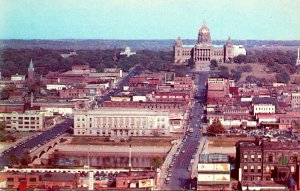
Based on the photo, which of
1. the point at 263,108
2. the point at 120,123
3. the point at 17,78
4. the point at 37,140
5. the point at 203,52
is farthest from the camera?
the point at 203,52

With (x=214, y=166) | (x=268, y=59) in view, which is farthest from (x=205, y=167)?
(x=268, y=59)

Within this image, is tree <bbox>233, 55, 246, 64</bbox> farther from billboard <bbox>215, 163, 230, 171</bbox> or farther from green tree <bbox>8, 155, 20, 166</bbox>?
billboard <bbox>215, 163, 230, 171</bbox>

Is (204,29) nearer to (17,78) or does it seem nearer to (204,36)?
(204,36)

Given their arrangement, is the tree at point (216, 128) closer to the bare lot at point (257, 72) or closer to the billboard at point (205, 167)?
the billboard at point (205, 167)

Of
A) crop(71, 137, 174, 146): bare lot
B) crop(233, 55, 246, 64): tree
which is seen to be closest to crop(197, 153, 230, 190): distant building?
crop(71, 137, 174, 146): bare lot

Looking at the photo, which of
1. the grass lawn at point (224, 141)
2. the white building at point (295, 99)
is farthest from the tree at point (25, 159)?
the white building at point (295, 99)

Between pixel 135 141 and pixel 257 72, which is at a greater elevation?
pixel 257 72
